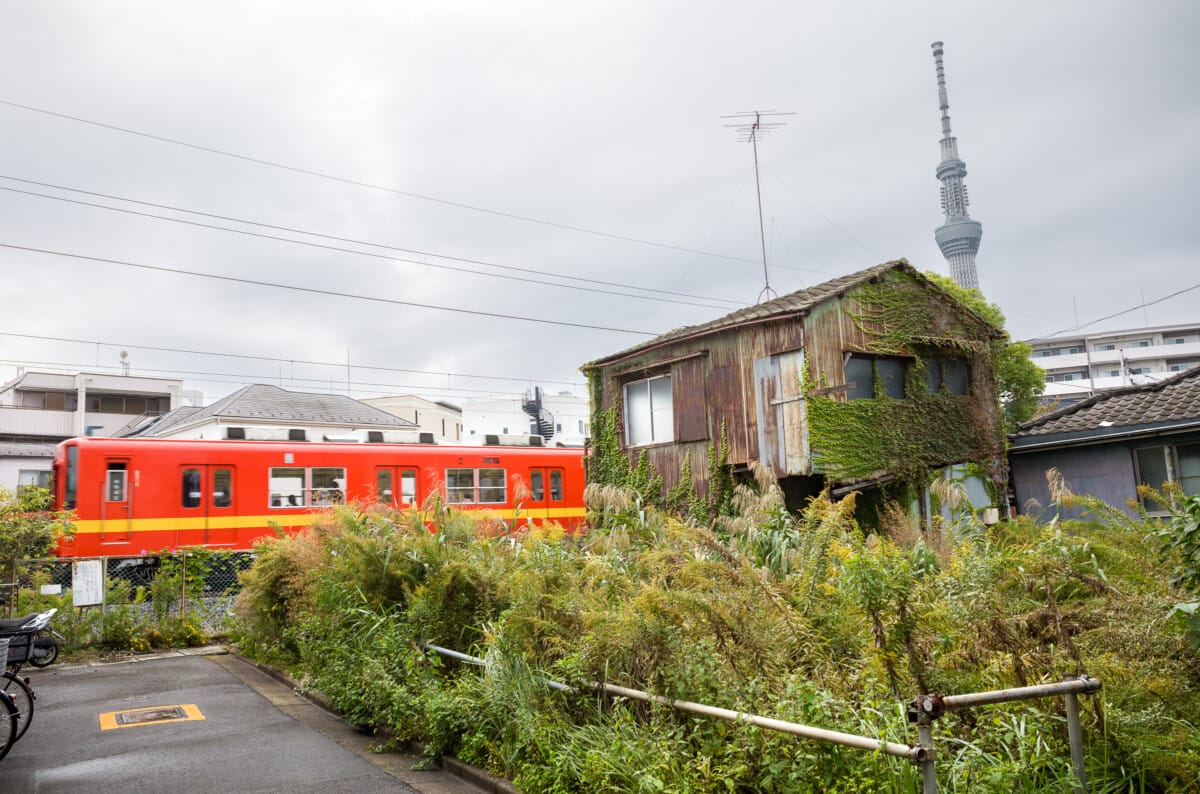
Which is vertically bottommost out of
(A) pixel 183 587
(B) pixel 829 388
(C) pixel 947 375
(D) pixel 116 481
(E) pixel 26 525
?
(A) pixel 183 587

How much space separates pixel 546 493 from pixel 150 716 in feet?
46.0

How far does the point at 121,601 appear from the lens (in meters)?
11.0

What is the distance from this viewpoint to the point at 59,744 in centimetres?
645

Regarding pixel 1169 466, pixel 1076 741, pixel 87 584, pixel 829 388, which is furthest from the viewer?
pixel 829 388

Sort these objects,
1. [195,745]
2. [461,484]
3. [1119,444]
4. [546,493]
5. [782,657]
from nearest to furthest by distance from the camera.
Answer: [782,657]
[195,745]
[1119,444]
[461,484]
[546,493]

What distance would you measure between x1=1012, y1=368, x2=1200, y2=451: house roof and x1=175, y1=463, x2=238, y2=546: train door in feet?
48.3

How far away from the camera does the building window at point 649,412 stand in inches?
666

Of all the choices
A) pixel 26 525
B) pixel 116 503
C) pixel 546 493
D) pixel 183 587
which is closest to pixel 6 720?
pixel 26 525

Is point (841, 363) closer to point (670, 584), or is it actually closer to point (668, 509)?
point (668, 509)

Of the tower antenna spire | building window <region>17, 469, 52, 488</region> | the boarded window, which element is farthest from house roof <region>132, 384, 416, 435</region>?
the tower antenna spire

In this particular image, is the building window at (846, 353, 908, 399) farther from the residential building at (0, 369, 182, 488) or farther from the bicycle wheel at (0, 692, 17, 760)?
the residential building at (0, 369, 182, 488)

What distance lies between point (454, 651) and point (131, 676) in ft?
16.6

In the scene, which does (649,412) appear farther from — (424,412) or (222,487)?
(424,412)

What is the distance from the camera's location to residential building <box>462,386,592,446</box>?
48781 mm
